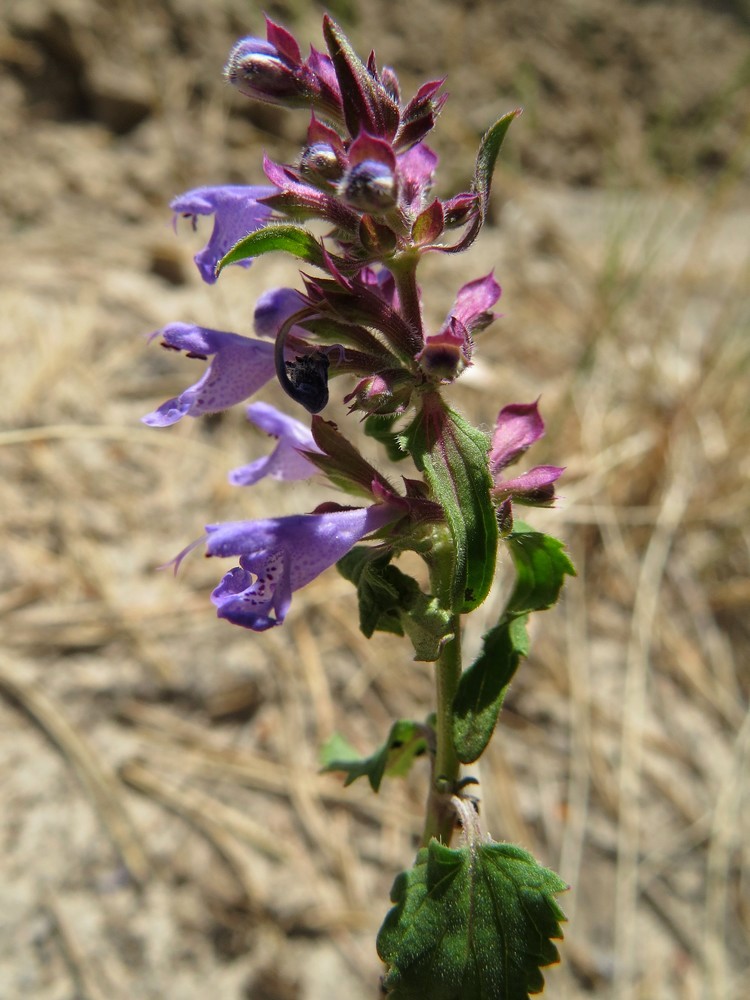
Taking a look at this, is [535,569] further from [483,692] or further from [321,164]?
[321,164]

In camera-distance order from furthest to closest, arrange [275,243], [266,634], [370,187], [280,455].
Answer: [266,634]
[280,455]
[275,243]
[370,187]

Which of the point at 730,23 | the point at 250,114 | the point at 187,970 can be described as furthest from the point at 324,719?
the point at 730,23

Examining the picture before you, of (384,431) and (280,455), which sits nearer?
(384,431)

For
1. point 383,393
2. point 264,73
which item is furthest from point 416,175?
point 383,393

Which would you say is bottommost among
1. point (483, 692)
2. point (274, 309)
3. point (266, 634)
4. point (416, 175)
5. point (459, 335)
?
point (266, 634)

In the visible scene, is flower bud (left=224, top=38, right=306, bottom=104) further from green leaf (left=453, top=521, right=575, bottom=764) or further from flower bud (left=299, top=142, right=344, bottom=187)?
green leaf (left=453, top=521, right=575, bottom=764)

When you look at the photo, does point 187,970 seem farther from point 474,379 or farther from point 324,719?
point 474,379

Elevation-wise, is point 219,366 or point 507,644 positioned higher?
point 219,366

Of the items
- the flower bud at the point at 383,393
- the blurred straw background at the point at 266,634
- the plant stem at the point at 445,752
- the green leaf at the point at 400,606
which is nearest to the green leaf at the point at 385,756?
the plant stem at the point at 445,752
